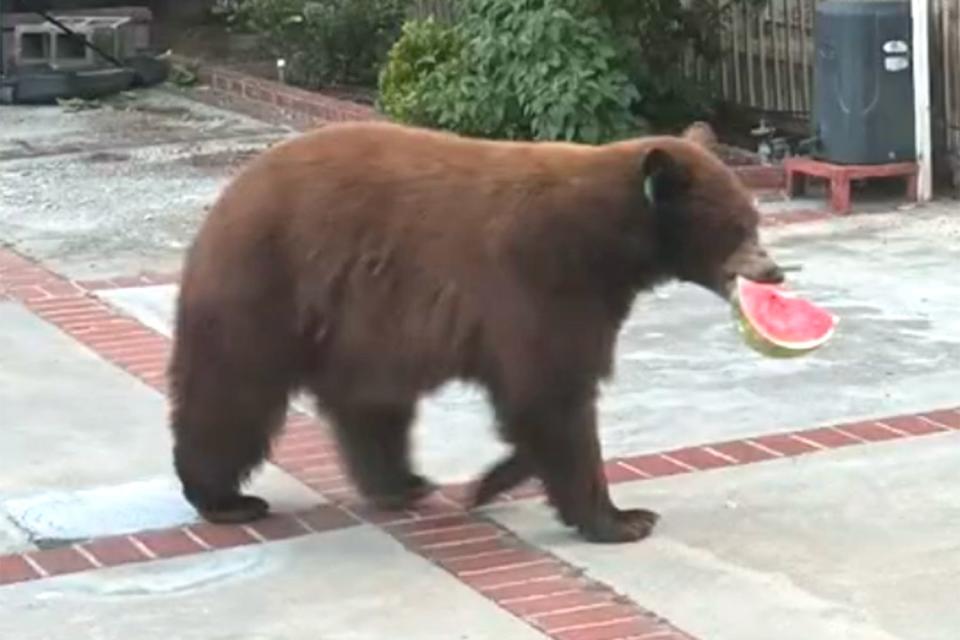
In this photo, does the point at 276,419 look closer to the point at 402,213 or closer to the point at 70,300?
the point at 402,213

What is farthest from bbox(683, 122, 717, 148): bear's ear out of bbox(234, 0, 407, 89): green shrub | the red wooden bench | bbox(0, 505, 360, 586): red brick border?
bbox(234, 0, 407, 89): green shrub

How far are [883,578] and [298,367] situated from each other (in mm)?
1552

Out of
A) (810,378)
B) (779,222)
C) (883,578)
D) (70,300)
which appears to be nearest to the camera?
(883,578)

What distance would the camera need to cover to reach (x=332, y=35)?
1477 centimetres

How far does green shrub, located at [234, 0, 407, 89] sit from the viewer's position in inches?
578

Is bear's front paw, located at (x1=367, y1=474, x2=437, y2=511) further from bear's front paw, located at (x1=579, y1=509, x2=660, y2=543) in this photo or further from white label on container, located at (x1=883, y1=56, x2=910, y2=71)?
white label on container, located at (x1=883, y1=56, x2=910, y2=71)

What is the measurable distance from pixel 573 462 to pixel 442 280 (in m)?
0.55

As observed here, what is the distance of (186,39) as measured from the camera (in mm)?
18172

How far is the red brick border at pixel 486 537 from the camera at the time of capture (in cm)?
500

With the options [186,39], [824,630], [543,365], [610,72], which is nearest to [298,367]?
[543,365]

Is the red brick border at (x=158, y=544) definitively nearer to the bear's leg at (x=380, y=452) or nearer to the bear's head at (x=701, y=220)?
the bear's leg at (x=380, y=452)

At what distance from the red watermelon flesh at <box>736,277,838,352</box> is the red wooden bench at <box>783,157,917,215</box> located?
14.4 feet

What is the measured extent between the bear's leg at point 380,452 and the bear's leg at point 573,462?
0.52 metres

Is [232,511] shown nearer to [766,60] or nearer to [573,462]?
[573,462]
